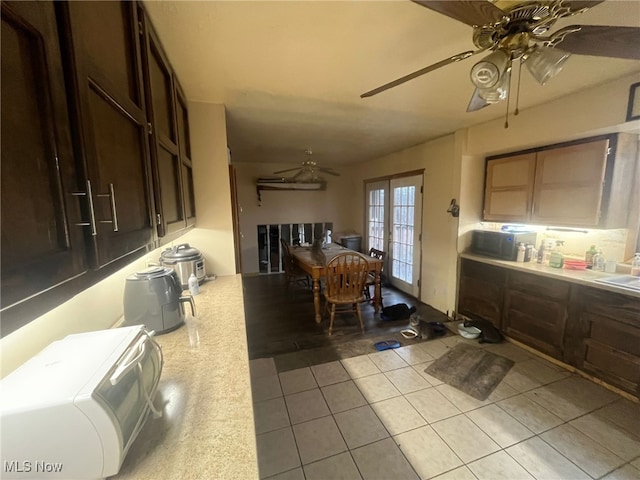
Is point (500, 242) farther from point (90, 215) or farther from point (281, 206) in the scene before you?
point (281, 206)

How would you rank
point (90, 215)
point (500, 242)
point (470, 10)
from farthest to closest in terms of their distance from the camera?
point (500, 242) < point (470, 10) < point (90, 215)

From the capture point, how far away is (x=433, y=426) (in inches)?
69.9

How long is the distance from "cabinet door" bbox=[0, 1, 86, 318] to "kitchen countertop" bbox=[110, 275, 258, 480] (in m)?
0.53

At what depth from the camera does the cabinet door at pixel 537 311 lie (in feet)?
7.57

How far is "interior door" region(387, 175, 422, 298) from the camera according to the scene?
13.1ft

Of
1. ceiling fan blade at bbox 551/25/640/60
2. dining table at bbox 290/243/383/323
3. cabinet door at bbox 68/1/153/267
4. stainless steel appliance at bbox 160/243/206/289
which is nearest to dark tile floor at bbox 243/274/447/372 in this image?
dining table at bbox 290/243/383/323

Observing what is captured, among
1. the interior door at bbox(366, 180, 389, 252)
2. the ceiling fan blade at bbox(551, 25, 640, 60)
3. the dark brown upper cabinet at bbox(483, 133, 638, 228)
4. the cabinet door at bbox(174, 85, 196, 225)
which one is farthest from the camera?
the interior door at bbox(366, 180, 389, 252)

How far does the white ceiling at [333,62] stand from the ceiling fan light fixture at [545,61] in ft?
1.22

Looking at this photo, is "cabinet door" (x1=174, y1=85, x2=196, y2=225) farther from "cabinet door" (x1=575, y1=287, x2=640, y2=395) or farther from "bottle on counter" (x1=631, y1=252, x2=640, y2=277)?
"bottle on counter" (x1=631, y1=252, x2=640, y2=277)

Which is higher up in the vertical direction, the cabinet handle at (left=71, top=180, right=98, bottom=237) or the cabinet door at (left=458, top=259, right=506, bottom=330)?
the cabinet handle at (left=71, top=180, right=98, bottom=237)

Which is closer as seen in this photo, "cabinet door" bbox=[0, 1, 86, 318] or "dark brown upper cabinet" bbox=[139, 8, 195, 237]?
"cabinet door" bbox=[0, 1, 86, 318]

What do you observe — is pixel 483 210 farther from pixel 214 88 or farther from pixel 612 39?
pixel 214 88

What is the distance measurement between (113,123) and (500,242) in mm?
3386

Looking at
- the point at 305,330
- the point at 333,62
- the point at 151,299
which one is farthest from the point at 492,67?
the point at 305,330
